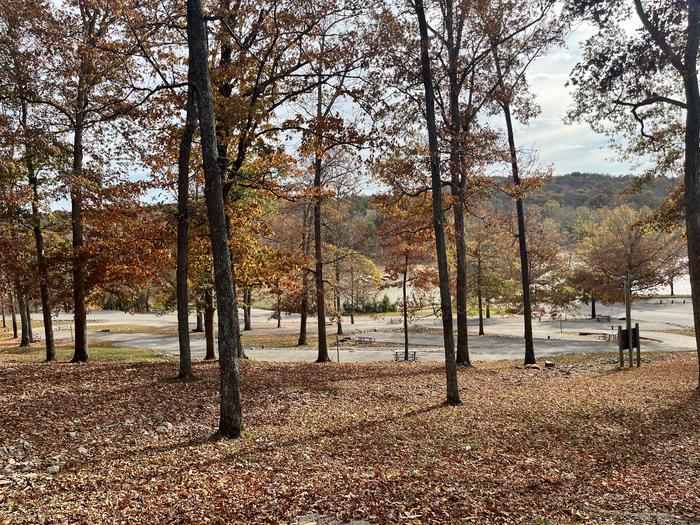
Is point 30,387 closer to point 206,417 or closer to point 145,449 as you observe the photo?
point 206,417

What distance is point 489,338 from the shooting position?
3575 cm

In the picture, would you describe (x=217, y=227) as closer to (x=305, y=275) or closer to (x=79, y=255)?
(x=79, y=255)

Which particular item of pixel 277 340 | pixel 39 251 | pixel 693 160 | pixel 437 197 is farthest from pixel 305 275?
pixel 277 340

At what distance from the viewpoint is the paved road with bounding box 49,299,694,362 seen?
26516 millimetres

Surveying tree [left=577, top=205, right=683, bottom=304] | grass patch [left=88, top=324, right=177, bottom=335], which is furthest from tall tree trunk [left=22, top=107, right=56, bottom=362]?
tree [left=577, top=205, right=683, bottom=304]

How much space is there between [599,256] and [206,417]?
122ft

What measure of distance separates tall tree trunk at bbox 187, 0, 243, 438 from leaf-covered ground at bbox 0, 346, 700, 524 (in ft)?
1.94

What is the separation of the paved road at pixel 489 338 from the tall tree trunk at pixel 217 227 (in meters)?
16.3

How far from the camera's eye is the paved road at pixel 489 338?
2652cm

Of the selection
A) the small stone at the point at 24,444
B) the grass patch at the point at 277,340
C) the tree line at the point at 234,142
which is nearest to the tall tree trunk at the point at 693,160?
the tree line at the point at 234,142

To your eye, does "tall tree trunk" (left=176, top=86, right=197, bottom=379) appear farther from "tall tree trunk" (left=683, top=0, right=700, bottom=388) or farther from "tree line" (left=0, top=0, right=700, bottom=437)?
"tall tree trunk" (left=683, top=0, right=700, bottom=388)

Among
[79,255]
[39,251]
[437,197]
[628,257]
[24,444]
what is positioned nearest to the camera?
[24,444]

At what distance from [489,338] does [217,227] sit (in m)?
31.2

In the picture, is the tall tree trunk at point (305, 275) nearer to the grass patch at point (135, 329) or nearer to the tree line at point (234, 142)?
the tree line at point (234, 142)
